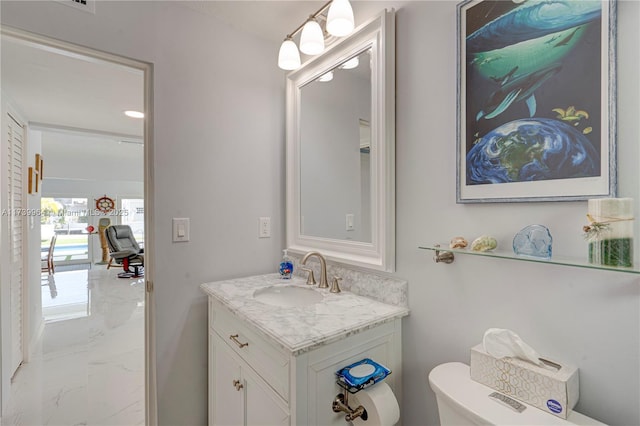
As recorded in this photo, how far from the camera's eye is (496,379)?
84 centimetres

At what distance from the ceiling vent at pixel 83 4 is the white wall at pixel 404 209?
27 millimetres

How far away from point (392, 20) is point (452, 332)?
4.17 feet

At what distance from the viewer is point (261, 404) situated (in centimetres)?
110

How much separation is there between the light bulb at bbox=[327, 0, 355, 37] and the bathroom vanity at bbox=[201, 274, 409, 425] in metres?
1.19

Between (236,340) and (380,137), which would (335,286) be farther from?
(380,137)

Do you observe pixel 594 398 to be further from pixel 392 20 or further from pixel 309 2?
pixel 309 2

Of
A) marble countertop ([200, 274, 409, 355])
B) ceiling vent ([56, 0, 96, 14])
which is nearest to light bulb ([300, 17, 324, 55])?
ceiling vent ([56, 0, 96, 14])

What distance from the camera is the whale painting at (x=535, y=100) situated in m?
0.76

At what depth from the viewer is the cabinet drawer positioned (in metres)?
0.97

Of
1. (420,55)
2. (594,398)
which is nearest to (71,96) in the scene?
(420,55)

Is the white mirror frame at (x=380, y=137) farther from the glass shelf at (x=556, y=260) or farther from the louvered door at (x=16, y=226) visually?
the louvered door at (x=16, y=226)

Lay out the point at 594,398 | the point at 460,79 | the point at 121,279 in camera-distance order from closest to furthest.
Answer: the point at 594,398
the point at 460,79
the point at 121,279

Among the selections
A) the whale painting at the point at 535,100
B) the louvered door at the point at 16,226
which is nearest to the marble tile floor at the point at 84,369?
the louvered door at the point at 16,226

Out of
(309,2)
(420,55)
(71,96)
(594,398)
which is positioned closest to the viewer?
(594,398)
